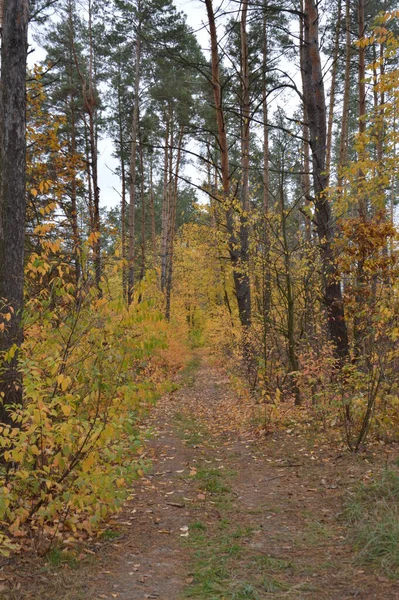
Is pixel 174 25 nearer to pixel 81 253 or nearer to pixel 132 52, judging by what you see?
pixel 132 52

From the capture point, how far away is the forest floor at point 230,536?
333 cm

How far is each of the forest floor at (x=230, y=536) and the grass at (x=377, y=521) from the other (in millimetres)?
100

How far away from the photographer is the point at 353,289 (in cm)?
604

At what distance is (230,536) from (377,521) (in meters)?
1.32

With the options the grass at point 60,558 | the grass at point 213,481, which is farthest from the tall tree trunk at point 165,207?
the grass at point 60,558

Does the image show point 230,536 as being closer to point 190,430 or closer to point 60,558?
point 60,558

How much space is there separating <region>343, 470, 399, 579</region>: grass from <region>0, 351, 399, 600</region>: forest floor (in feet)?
0.33

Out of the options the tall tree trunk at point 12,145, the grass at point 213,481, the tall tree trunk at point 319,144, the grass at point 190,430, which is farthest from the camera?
the grass at point 190,430

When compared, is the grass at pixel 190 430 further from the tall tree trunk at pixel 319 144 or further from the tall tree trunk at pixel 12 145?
the tall tree trunk at pixel 12 145

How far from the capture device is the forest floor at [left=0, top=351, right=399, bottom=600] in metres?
3.33

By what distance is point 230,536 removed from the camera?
4.27 meters

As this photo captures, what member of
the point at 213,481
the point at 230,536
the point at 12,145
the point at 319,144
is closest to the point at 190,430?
the point at 213,481

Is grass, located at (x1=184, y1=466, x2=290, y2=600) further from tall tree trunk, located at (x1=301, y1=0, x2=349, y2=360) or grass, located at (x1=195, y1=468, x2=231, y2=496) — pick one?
tall tree trunk, located at (x1=301, y1=0, x2=349, y2=360)

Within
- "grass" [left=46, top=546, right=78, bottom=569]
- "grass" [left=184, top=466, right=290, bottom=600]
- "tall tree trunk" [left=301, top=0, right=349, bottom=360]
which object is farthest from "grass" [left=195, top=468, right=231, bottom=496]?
"tall tree trunk" [left=301, top=0, right=349, bottom=360]
